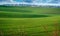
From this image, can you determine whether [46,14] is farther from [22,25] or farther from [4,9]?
[4,9]

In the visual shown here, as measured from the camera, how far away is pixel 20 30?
69.4 inches

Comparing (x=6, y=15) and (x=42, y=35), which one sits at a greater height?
(x=6, y=15)

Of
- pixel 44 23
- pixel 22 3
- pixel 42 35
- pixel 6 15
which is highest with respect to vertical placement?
pixel 22 3

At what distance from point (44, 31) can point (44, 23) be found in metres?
0.10

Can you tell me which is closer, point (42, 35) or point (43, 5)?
point (42, 35)

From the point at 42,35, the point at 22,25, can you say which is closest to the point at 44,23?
the point at 42,35

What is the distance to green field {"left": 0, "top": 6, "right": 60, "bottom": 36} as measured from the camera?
175cm

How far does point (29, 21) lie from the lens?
5.89 feet

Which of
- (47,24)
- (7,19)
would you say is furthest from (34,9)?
(7,19)

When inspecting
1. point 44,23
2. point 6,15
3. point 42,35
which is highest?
point 6,15

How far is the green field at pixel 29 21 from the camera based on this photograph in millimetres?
1749

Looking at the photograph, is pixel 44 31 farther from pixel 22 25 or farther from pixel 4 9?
pixel 4 9

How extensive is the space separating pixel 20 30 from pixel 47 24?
0.34 m

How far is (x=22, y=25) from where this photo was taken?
1.78 metres
